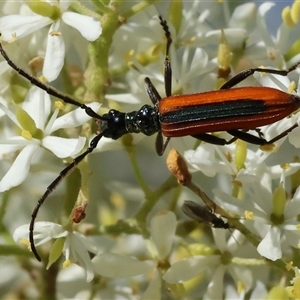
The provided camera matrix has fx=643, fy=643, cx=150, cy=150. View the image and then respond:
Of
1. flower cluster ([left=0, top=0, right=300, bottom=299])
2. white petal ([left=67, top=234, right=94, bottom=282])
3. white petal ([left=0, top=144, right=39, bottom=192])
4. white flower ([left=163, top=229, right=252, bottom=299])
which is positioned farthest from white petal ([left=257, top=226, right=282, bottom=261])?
white petal ([left=0, top=144, right=39, bottom=192])

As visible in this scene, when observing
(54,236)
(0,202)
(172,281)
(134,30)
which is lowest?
(172,281)

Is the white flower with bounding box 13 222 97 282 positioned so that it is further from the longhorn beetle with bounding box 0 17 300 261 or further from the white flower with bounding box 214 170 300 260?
the white flower with bounding box 214 170 300 260

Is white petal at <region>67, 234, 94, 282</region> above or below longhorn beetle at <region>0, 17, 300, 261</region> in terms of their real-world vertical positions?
below

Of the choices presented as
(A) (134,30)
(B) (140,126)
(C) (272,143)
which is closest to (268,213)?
(C) (272,143)

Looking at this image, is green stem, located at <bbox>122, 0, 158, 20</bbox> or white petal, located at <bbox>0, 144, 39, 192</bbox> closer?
white petal, located at <bbox>0, 144, 39, 192</bbox>

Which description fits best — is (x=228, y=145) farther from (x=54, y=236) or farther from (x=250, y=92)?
(x=54, y=236)

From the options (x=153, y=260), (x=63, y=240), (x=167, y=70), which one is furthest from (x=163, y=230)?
(x=167, y=70)

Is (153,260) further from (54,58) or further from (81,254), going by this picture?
(54,58)
